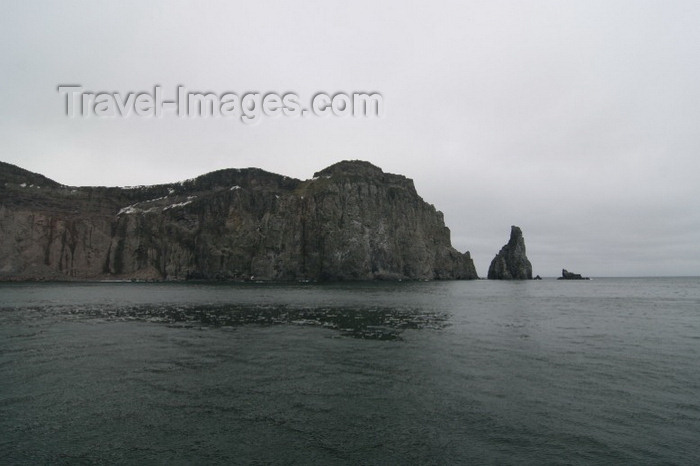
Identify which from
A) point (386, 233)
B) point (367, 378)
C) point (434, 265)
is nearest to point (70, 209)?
point (386, 233)

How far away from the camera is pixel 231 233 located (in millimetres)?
181625

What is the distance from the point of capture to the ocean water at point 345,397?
451 inches

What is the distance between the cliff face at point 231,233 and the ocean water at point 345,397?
13854 cm

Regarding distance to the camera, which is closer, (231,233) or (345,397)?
(345,397)

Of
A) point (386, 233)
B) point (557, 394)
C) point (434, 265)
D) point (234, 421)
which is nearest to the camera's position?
point (234, 421)

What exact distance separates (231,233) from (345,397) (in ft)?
574

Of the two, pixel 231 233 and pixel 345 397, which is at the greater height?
pixel 231 233

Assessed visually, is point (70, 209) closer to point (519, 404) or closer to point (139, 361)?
point (139, 361)

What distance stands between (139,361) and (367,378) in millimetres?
13556

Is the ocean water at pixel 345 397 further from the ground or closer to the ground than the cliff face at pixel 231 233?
closer to the ground

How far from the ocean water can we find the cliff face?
139 m

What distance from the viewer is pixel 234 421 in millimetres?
13422

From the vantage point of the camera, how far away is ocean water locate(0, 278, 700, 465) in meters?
11.4

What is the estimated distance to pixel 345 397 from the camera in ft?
52.9
